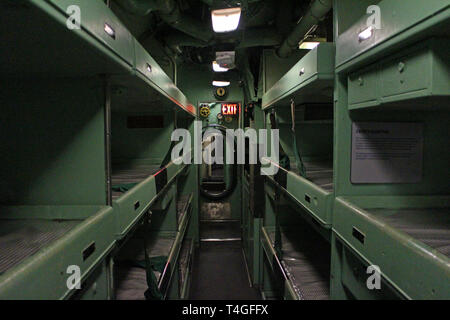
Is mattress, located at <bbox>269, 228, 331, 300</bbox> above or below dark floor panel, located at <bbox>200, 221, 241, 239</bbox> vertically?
above

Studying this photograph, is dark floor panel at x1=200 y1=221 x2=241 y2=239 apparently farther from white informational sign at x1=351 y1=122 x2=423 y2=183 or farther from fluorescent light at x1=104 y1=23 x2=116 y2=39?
fluorescent light at x1=104 y1=23 x2=116 y2=39

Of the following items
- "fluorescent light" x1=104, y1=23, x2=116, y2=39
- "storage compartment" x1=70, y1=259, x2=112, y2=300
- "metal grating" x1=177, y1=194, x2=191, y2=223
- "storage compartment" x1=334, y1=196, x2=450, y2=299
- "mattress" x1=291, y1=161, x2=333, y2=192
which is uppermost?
"fluorescent light" x1=104, y1=23, x2=116, y2=39

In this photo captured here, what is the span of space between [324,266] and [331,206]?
0.95 meters

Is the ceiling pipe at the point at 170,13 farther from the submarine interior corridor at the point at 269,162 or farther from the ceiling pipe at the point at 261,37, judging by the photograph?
the ceiling pipe at the point at 261,37

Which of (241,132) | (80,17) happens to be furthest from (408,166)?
(241,132)

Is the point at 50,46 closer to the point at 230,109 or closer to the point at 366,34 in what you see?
the point at 366,34

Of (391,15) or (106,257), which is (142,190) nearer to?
(106,257)

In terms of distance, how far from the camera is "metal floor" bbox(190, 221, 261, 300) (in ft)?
10.8

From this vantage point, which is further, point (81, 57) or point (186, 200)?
point (186, 200)

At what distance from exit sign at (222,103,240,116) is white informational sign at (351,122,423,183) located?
4.01m

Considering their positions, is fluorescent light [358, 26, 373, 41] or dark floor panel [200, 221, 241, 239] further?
dark floor panel [200, 221, 241, 239]

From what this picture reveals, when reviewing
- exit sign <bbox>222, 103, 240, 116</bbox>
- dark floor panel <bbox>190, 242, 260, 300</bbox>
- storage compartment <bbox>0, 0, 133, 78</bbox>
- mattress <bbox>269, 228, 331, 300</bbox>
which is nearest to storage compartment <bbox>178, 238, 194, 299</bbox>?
dark floor panel <bbox>190, 242, 260, 300</bbox>

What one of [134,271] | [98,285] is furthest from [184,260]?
[98,285]
